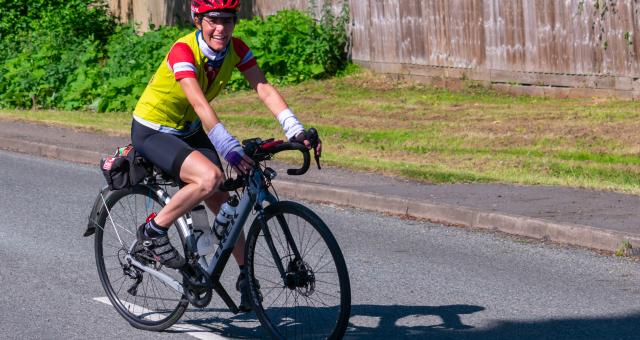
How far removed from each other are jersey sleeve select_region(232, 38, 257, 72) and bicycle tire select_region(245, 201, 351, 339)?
2.86 ft

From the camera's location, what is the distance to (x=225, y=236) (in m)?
5.73

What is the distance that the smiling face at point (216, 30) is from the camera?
5.66 metres

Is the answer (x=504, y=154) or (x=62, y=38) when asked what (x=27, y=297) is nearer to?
(x=504, y=154)

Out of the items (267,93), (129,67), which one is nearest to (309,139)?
(267,93)

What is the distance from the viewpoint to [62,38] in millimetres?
23922

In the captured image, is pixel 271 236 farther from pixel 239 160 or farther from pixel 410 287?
pixel 410 287

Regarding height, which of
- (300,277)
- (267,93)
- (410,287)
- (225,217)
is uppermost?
(267,93)

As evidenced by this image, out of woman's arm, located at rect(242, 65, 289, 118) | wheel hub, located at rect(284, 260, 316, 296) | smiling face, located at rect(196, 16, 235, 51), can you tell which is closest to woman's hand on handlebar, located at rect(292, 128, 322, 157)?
woman's arm, located at rect(242, 65, 289, 118)

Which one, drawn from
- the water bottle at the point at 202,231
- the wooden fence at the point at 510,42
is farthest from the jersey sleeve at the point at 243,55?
the wooden fence at the point at 510,42

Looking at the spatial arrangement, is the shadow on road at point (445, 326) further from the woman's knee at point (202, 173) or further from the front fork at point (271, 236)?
the woman's knee at point (202, 173)

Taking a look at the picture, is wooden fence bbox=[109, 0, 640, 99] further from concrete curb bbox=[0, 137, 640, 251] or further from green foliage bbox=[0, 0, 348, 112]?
concrete curb bbox=[0, 137, 640, 251]

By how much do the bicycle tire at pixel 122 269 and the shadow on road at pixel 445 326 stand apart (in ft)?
0.71

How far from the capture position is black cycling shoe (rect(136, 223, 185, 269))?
5.92m

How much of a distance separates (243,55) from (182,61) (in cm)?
42
